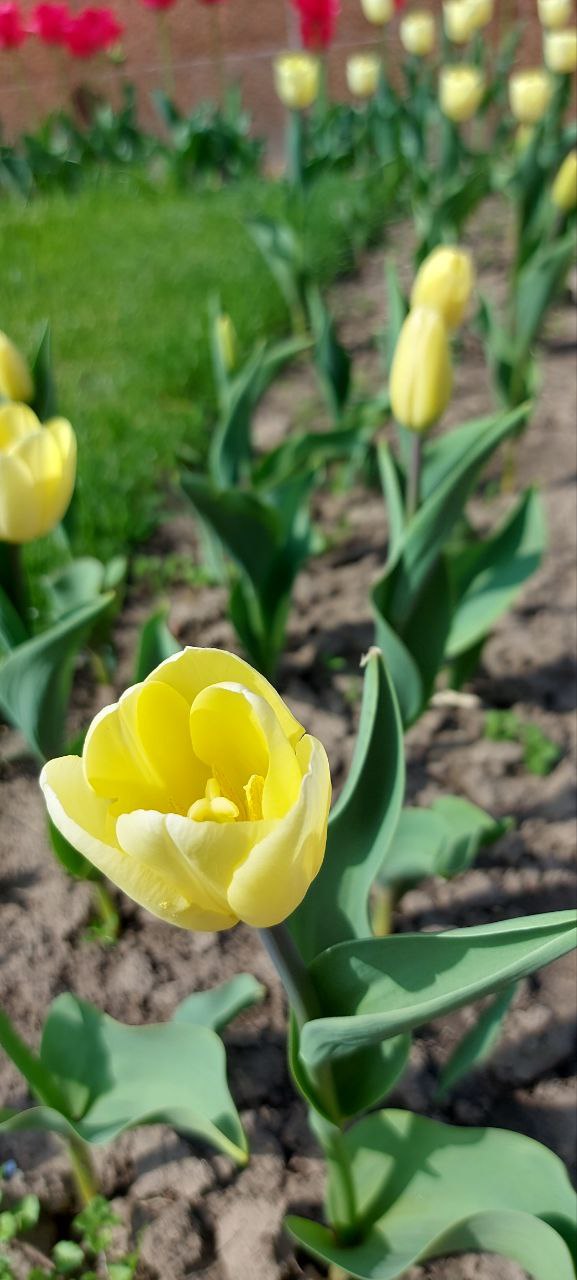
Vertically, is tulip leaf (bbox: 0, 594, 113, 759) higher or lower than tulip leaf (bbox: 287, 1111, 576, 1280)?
higher

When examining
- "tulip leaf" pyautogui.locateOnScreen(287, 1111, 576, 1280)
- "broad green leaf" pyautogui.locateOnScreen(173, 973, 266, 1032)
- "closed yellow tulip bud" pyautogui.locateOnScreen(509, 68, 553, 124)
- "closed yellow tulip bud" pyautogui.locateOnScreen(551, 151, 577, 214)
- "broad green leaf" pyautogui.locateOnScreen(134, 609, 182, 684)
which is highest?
"closed yellow tulip bud" pyautogui.locateOnScreen(509, 68, 553, 124)

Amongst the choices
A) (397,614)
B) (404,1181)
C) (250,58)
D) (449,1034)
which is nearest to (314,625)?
(397,614)

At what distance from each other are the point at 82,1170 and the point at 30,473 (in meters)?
0.79

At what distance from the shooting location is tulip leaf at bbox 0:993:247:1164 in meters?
1.06

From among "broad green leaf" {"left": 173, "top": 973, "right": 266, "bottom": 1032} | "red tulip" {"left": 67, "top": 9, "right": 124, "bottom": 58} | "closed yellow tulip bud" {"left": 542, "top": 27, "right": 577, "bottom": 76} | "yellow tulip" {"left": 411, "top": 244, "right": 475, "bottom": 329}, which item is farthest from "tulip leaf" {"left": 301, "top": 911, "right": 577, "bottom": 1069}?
"red tulip" {"left": 67, "top": 9, "right": 124, "bottom": 58}

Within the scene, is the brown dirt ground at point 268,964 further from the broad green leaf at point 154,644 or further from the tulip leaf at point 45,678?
the broad green leaf at point 154,644

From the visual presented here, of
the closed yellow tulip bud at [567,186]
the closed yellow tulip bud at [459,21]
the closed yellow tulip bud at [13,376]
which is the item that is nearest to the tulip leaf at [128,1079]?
the closed yellow tulip bud at [13,376]

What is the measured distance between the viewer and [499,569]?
5.82 feet

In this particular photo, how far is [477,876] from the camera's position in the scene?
5.48 feet

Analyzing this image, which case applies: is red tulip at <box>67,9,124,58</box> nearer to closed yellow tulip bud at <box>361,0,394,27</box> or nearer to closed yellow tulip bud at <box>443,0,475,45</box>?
closed yellow tulip bud at <box>361,0,394,27</box>

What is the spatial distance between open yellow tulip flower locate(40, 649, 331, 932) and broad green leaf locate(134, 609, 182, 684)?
586mm

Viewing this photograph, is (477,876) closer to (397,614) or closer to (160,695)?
(397,614)

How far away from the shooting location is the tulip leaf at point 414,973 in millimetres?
735

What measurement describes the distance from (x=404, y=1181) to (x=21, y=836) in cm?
89
